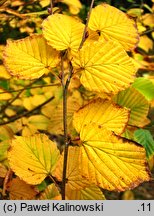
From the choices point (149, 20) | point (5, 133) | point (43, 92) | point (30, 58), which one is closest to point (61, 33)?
point (30, 58)

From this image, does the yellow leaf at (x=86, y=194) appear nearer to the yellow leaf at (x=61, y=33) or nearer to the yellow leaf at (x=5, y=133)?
the yellow leaf at (x=61, y=33)

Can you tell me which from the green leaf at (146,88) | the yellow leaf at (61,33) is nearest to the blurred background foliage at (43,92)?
the green leaf at (146,88)

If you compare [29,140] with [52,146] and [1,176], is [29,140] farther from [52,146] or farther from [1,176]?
[1,176]

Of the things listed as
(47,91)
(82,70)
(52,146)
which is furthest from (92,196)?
(47,91)

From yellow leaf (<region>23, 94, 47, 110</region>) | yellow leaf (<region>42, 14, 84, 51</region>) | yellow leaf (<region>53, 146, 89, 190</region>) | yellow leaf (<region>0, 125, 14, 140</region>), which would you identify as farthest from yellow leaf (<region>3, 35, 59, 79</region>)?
yellow leaf (<region>23, 94, 47, 110</region>)

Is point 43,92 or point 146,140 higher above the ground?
point 146,140

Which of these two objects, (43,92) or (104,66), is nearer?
(104,66)

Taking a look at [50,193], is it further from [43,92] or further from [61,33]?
[43,92]
